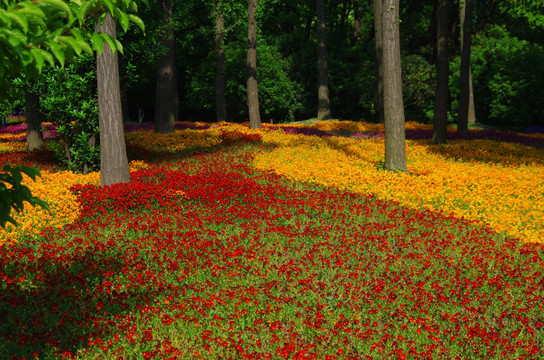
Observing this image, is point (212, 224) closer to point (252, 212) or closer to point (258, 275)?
point (252, 212)

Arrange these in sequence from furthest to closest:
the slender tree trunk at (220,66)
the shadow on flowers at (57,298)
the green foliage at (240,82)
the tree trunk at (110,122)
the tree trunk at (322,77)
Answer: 1. the green foliage at (240,82)
2. the tree trunk at (322,77)
3. the slender tree trunk at (220,66)
4. the tree trunk at (110,122)
5. the shadow on flowers at (57,298)

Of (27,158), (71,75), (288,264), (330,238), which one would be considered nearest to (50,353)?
(288,264)

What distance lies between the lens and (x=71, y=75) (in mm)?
13570

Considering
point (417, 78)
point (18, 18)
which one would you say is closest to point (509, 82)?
point (417, 78)

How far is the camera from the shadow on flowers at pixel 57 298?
518 centimetres

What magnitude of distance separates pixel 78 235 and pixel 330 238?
513 cm

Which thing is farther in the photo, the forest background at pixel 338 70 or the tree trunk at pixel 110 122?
the forest background at pixel 338 70

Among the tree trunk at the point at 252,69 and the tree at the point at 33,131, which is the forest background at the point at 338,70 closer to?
the tree trunk at the point at 252,69

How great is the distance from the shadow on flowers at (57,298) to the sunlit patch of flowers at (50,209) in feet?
3.17


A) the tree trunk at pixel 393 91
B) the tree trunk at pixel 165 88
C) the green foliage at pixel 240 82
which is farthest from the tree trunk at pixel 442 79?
the green foliage at pixel 240 82

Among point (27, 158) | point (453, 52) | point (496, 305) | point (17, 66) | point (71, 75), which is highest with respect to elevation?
point (453, 52)

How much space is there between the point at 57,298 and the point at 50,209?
3.50 metres

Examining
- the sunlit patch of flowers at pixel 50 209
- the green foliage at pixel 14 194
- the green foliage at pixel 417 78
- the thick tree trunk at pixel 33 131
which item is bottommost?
the sunlit patch of flowers at pixel 50 209

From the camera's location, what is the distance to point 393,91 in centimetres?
1413
